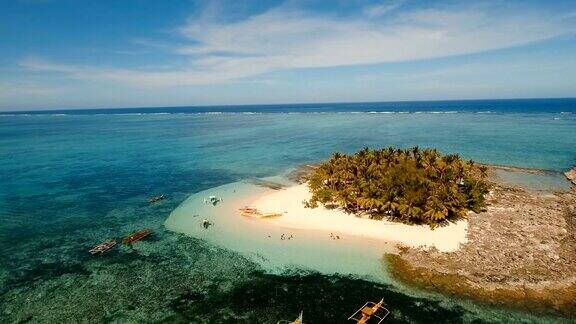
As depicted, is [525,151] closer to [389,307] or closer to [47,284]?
[389,307]

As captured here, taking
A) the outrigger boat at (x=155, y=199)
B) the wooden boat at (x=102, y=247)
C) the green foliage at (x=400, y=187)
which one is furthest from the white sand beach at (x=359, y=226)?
the wooden boat at (x=102, y=247)

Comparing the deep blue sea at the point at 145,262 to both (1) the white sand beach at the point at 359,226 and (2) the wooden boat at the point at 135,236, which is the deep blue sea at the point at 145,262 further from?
(1) the white sand beach at the point at 359,226

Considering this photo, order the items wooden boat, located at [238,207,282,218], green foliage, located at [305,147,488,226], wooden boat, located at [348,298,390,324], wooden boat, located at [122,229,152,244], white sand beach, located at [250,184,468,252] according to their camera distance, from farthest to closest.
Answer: wooden boat, located at [238,207,282,218], green foliage, located at [305,147,488,226], wooden boat, located at [122,229,152,244], white sand beach, located at [250,184,468,252], wooden boat, located at [348,298,390,324]

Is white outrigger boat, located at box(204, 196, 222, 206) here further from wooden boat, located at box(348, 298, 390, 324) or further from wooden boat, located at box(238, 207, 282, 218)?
wooden boat, located at box(348, 298, 390, 324)

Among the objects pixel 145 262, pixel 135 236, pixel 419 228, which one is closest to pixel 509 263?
pixel 419 228

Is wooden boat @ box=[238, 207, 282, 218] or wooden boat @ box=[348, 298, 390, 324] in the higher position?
wooden boat @ box=[238, 207, 282, 218]

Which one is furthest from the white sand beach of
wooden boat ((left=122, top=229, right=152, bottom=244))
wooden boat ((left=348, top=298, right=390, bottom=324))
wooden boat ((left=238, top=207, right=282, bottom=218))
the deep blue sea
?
wooden boat ((left=122, top=229, right=152, bottom=244))
